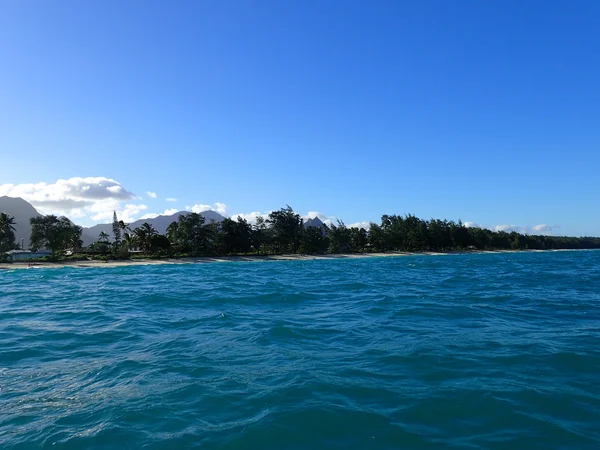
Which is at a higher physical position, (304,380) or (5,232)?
(5,232)

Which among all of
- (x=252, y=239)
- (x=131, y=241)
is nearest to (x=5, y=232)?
(x=131, y=241)

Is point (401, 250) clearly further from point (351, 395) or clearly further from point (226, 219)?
point (351, 395)

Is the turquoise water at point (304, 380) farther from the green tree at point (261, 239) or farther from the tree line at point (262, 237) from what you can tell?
the green tree at point (261, 239)

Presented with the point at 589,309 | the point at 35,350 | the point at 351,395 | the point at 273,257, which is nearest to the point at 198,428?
the point at 351,395

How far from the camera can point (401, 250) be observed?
12362 centimetres

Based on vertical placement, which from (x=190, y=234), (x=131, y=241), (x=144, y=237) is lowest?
(x=131, y=241)

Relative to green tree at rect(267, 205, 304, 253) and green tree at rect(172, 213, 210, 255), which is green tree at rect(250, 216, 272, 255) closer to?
green tree at rect(267, 205, 304, 253)

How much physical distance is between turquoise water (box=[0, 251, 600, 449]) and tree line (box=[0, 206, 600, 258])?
76987 millimetres

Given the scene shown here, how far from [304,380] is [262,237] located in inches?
3883

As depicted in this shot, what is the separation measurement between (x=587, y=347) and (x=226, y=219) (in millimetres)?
91619

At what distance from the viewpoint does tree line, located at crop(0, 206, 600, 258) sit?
3381 inches

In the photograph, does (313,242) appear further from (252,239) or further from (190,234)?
(190,234)

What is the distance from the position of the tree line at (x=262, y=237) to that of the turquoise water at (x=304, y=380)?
77.0 m

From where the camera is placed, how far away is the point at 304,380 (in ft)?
25.1
